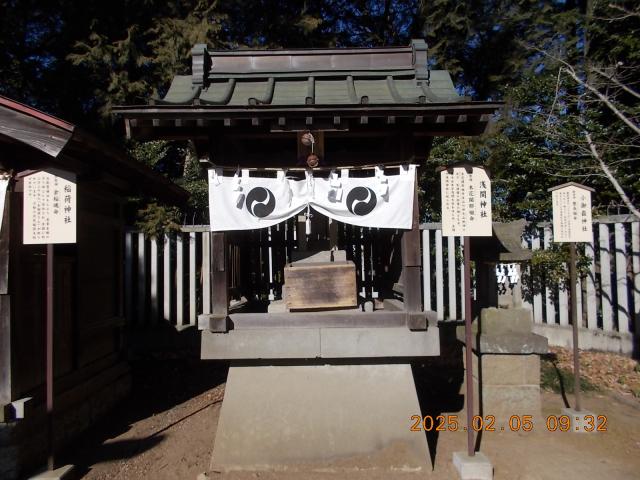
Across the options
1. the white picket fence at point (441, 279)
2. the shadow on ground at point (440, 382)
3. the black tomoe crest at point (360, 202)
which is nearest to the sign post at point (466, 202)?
the black tomoe crest at point (360, 202)

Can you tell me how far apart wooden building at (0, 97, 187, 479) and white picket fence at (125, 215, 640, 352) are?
170 centimetres

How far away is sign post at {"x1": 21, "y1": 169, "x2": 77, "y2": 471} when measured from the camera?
4410 mm

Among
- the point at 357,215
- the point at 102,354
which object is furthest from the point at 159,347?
the point at 357,215

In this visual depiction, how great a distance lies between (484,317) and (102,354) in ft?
18.4

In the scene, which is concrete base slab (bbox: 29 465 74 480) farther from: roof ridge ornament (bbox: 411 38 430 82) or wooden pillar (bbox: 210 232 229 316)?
roof ridge ornament (bbox: 411 38 430 82)

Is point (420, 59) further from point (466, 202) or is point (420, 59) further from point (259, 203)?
point (259, 203)

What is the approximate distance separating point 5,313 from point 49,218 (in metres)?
1.10

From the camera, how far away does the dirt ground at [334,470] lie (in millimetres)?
4574

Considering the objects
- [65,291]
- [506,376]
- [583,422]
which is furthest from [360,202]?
[583,422]

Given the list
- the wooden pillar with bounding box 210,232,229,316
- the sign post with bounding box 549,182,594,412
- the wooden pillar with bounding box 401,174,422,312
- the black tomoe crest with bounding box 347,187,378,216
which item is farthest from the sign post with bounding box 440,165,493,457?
the wooden pillar with bounding box 210,232,229,316

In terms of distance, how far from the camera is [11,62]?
1086 cm

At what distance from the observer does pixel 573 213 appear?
19.2 feet

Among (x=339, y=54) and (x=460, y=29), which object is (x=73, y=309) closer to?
(x=339, y=54)

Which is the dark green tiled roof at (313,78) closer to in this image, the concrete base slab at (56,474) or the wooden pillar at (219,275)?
the wooden pillar at (219,275)
